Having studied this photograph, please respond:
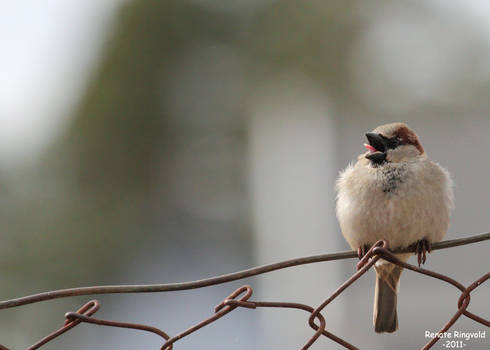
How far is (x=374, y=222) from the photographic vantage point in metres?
2.76

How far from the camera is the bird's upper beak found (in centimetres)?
288

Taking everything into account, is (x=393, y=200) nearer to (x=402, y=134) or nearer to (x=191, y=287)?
(x=402, y=134)

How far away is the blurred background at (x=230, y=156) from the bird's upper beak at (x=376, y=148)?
12.4 feet

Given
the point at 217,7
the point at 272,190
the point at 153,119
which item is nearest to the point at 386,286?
the point at 272,190

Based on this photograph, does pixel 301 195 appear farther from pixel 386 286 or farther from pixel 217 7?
pixel 217 7

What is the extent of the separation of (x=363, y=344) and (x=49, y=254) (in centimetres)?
650

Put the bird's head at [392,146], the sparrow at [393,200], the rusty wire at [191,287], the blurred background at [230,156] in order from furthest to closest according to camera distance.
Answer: the blurred background at [230,156] < the bird's head at [392,146] < the sparrow at [393,200] < the rusty wire at [191,287]

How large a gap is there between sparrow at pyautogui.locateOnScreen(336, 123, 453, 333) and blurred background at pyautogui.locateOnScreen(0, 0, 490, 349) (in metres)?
3.76

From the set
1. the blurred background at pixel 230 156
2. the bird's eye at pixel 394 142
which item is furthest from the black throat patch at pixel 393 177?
the blurred background at pixel 230 156

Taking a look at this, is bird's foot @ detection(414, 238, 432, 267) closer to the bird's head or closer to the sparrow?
the sparrow

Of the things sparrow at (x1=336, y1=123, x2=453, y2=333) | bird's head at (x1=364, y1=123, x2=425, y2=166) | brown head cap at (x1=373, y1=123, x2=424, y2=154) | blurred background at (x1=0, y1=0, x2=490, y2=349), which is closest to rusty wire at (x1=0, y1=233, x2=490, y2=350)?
sparrow at (x1=336, y1=123, x2=453, y2=333)

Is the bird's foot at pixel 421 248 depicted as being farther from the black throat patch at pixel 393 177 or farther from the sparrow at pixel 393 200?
the black throat patch at pixel 393 177

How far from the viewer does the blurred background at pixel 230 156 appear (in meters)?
7.45

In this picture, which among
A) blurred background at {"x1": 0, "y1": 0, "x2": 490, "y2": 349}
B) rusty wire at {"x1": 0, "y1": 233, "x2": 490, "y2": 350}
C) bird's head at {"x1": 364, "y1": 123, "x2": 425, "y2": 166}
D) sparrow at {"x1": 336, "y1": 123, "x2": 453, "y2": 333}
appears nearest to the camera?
rusty wire at {"x1": 0, "y1": 233, "x2": 490, "y2": 350}
